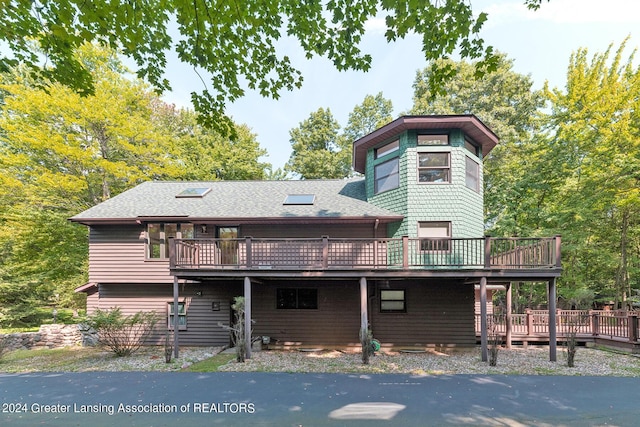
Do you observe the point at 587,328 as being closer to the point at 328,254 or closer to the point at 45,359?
the point at 328,254

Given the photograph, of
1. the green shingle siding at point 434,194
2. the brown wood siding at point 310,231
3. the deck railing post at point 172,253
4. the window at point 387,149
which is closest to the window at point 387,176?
the green shingle siding at point 434,194

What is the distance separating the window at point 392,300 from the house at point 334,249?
0.12ft

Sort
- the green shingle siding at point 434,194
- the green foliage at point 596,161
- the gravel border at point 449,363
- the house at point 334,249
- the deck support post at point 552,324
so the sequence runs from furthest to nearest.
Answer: the green foliage at point 596,161
the green shingle siding at point 434,194
the house at point 334,249
the deck support post at point 552,324
the gravel border at point 449,363

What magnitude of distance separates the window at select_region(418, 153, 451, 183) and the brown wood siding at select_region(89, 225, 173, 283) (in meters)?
10.5

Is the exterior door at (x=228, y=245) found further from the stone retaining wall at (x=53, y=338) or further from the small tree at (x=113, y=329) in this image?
the stone retaining wall at (x=53, y=338)

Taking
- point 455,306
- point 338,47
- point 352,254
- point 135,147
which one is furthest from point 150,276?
point 455,306

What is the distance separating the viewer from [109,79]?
711 inches

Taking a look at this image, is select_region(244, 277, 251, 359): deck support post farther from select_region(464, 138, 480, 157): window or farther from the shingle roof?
select_region(464, 138, 480, 157): window

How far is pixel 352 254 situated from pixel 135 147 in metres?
14.8

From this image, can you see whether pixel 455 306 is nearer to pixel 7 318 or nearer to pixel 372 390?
pixel 372 390

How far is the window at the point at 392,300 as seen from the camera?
468 inches

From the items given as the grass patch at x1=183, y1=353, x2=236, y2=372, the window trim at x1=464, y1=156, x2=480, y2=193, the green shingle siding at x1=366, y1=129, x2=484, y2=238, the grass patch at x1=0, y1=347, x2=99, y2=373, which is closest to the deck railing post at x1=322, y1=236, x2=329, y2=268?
the green shingle siding at x1=366, y1=129, x2=484, y2=238

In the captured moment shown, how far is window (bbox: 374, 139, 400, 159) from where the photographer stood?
12.1m

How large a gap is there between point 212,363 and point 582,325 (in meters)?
14.7
